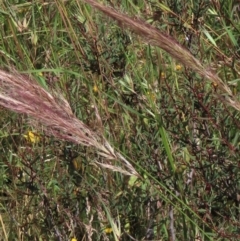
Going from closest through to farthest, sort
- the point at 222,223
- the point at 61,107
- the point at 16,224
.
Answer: the point at 61,107 < the point at 222,223 < the point at 16,224

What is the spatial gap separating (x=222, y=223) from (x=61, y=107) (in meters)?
0.71

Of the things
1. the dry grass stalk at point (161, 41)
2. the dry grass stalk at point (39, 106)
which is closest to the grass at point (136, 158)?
the dry grass stalk at point (161, 41)

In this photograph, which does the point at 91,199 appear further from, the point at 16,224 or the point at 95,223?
the point at 16,224

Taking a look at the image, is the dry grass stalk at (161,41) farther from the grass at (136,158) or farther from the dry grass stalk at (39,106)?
the dry grass stalk at (39,106)

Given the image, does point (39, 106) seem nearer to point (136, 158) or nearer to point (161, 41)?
point (161, 41)

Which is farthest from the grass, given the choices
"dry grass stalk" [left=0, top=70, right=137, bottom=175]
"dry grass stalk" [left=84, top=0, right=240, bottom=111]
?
"dry grass stalk" [left=0, top=70, right=137, bottom=175]

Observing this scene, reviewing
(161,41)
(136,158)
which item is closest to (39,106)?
(161,41)

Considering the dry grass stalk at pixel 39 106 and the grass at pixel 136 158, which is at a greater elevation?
the dry grass stalk at pixel 39 106

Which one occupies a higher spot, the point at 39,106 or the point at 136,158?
the point at 39,106

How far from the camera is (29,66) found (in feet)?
9.26

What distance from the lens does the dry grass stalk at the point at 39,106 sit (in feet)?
5.08

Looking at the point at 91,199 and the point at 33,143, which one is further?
the point at 33,143

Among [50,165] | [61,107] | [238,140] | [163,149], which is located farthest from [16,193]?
[61,107]

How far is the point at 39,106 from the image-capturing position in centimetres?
155
